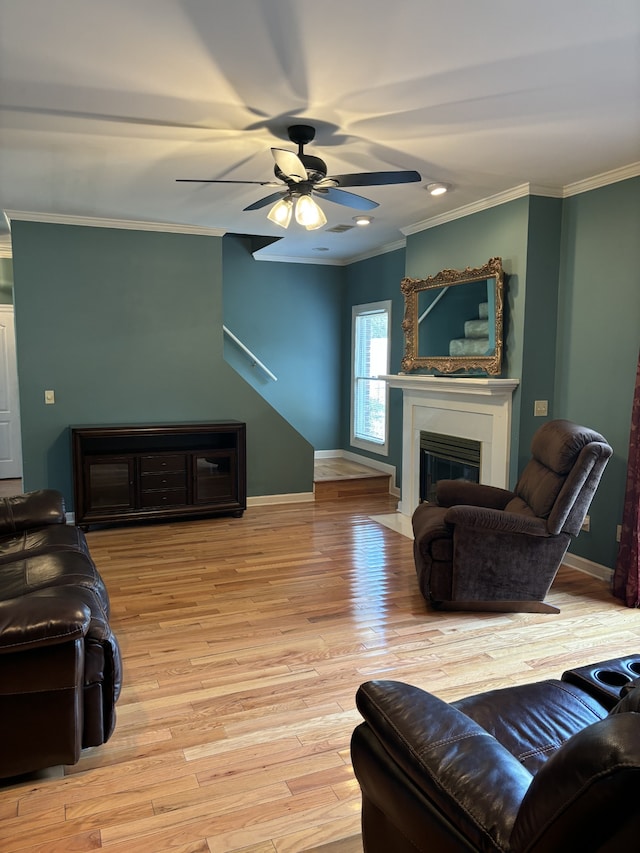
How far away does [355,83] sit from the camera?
105 inches

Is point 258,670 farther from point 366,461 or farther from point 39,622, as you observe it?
point 366,461


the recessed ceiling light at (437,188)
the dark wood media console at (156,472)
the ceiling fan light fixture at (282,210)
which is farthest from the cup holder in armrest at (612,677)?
the dark wood media console at (156,472)

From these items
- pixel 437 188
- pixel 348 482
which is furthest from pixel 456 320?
pixel 348 482

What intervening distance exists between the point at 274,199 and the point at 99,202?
6.67 ft

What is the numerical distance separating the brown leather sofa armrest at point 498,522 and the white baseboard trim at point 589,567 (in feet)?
3.18

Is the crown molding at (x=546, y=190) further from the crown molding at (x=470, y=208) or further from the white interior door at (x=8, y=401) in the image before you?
the white interior door at (x=8, y=401)

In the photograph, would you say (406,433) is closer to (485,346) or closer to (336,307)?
(485,346)

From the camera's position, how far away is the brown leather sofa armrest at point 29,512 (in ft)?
10.8

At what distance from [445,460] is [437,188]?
2.25 metres

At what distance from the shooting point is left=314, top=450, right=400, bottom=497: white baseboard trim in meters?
6.77

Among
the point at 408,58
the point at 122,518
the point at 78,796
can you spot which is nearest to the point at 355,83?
the point at 408,58

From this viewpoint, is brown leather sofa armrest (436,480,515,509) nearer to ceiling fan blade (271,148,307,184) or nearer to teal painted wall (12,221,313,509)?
ceiling fan blade (271,148,307,184)

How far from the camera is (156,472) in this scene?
5398 mm

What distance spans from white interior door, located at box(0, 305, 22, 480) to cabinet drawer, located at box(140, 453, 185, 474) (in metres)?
2.82
